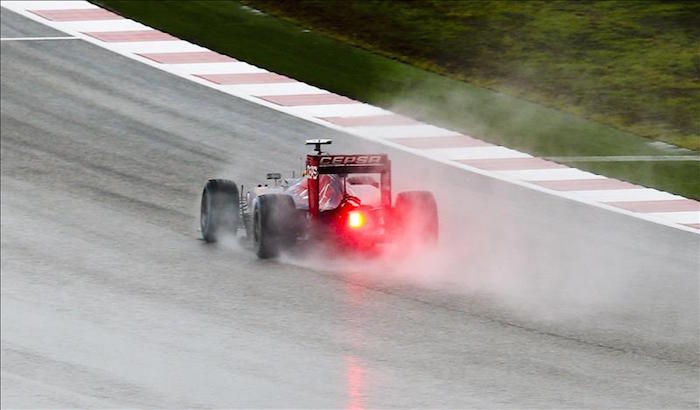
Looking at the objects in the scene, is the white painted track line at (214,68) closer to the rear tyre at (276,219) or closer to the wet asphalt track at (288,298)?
the wet asphalt track at (288,298)

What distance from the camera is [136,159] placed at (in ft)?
67.1

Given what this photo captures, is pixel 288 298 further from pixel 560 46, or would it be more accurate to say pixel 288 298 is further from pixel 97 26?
pixel 97 26

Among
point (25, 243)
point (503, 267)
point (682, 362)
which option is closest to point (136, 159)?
point (25, 243)

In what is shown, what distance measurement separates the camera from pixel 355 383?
1438cm

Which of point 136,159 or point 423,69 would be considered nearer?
point 136,159

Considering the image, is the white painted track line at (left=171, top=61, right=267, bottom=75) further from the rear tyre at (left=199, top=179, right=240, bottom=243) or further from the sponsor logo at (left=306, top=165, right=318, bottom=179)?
the sponsor logo at (left=306, top=165, right=318, bottom=179)

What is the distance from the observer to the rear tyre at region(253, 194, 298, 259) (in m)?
16.6

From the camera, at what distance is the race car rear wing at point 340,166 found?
16594 mm

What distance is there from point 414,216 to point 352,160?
84 cm

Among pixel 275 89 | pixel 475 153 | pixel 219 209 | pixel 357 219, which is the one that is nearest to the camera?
pixel 357 219

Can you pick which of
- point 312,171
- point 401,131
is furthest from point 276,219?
point 401,131

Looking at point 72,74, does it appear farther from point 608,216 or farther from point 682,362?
point 682,362

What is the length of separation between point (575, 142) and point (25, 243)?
7.46m

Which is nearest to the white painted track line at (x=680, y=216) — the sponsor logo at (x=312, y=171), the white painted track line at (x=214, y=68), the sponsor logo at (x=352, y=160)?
the sponsor logo at (x=352, y=160)
